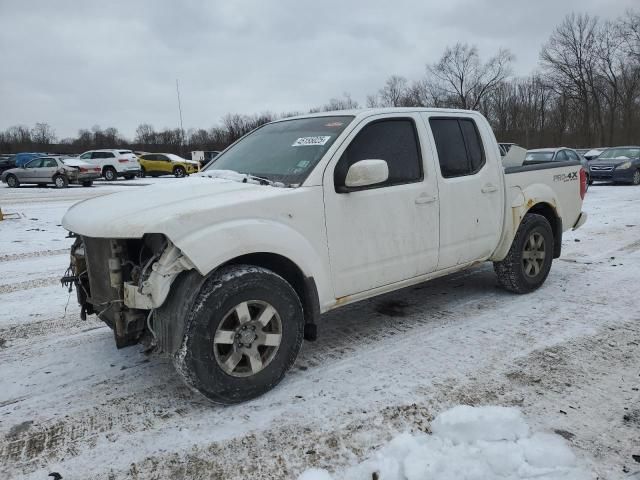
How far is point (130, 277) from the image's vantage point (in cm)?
319

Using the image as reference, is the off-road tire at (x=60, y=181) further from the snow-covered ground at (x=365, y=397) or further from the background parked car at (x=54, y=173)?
the snow-covered ground at (x=365, y=397)

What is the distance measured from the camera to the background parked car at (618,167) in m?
18.9

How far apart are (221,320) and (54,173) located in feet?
80.0

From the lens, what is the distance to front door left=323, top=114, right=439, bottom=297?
3600 millimetres

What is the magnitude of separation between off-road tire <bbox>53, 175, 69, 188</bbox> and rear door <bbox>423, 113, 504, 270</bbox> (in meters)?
23.6

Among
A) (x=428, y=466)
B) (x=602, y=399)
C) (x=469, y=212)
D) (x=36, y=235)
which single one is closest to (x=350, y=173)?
(x=469, y=212)

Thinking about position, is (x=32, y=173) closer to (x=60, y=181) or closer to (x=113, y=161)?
(x=60, y=181)

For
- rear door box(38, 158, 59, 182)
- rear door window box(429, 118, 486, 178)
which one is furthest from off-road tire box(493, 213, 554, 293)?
rear door box(38, 158, 59, 182)

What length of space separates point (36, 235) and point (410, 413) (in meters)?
9.05

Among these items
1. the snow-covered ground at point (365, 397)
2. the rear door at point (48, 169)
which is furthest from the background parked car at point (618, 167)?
the rear door at point (48, 169)

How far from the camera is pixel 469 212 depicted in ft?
14.8

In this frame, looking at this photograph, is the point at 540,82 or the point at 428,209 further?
the point at 540,82

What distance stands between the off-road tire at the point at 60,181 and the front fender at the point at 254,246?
24.1 metres

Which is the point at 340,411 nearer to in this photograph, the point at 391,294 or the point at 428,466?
the point at 428,466
